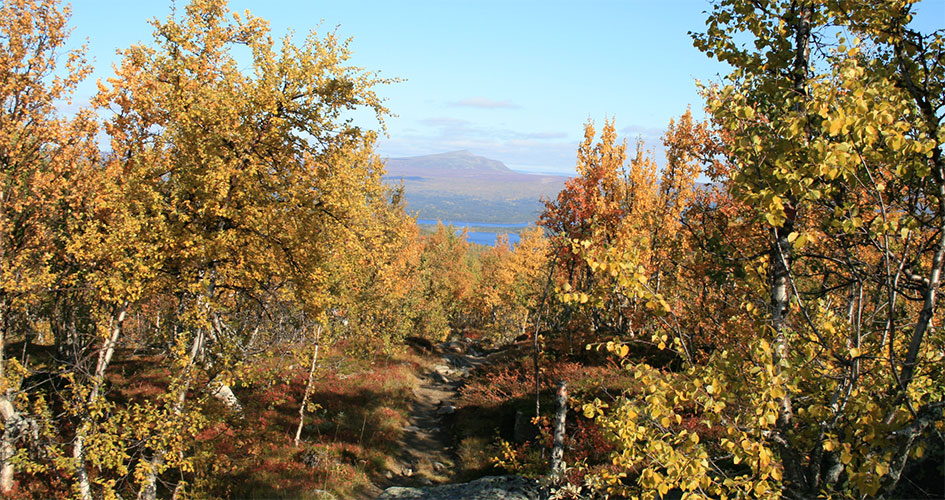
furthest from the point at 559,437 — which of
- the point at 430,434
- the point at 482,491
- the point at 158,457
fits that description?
the point at 430,434

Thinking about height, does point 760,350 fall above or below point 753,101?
below

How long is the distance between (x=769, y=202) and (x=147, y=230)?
32.1 ft

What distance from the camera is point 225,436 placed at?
51.4 ft

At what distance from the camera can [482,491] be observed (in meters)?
11.9

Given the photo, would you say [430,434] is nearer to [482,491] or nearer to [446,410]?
[446,410]

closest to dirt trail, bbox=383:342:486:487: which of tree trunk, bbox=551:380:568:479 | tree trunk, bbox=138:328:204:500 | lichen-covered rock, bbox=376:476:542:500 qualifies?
lichen-covered rock, bbox=376:476:542:500

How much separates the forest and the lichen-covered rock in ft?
2.68

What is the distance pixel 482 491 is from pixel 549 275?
5.67 m

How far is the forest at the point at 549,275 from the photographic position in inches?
135

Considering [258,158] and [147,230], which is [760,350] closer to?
[258,158]

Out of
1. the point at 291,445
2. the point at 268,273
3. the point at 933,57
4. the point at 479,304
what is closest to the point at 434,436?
the point at 291,445

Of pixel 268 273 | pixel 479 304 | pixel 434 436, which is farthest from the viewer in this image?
pixel 479 304

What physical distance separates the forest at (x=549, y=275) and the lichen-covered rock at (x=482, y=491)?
32.1 inches

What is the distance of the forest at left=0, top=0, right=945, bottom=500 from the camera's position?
3420 millimetres
